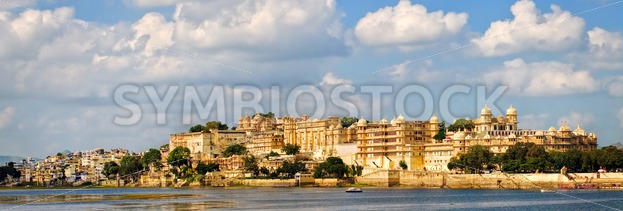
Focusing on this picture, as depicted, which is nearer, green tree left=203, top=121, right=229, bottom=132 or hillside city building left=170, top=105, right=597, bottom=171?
hillside city building left=170, top=105, right=597, bottom=171

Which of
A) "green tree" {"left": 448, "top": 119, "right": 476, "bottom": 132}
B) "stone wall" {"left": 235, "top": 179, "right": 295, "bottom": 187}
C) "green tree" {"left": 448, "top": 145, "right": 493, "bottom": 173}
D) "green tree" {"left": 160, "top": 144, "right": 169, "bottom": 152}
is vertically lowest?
"stone wall" {"left": 235, "top": 179, "right": 295, "bottom": 187}

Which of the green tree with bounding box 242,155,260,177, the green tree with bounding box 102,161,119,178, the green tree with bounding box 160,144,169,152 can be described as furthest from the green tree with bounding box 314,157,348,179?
the green tree with bounding box 160,144,169,152

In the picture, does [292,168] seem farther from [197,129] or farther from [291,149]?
[197,129]

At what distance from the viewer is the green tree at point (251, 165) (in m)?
122

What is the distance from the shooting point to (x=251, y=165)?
123062 millimetres

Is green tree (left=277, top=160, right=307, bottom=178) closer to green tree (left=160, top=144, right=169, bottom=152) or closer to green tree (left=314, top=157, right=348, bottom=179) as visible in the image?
green tree (left=314, top=157, right=348, bottom=179)

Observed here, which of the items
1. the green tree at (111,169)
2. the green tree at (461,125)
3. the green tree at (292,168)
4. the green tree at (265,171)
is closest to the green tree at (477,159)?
the green tree at (461,125)

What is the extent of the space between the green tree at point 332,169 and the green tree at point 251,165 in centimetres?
1147

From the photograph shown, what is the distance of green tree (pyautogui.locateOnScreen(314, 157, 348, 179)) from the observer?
109000 millimetres

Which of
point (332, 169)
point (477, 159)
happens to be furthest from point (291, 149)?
point (477, 159)

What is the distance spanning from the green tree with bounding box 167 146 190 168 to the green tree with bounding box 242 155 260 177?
590 inches

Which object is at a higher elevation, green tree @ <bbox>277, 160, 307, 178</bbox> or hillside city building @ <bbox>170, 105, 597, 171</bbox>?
hillside city building @ <bbox>170, 105, 597, 171</bbox>

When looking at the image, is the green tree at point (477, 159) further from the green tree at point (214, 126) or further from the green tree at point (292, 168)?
the green tree at point (214, 126)

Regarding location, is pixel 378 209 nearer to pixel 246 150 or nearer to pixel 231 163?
pixel 231 163
